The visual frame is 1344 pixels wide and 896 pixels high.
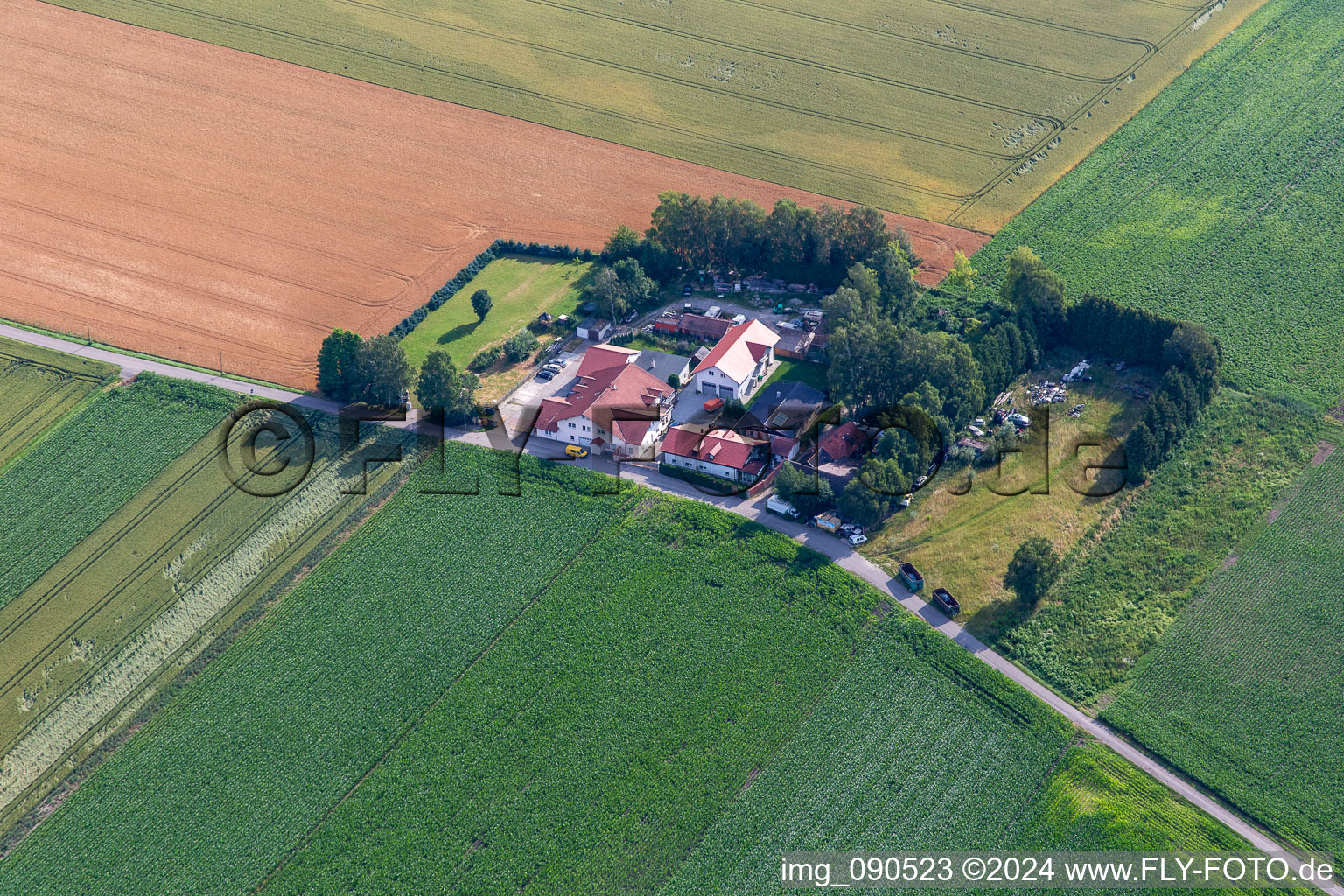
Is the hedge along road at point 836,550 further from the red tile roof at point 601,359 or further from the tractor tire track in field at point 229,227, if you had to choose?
the tractor tire track in field at point 229,227

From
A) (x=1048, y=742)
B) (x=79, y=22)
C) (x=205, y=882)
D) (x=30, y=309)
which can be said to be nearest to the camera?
(x=205, y=882)

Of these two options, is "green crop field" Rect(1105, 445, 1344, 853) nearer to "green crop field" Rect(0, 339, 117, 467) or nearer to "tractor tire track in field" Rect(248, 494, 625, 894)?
"tractor tire track in field" Rect(248, 494, 625, 894)

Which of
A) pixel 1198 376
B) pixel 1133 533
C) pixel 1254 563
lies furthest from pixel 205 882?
pixel 1198 376

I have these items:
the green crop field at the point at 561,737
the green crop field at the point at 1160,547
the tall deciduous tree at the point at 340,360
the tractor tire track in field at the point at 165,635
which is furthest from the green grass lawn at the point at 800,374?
the tractor tire track in field at the point at 165,635

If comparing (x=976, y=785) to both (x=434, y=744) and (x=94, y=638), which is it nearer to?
(x=434, y=744)

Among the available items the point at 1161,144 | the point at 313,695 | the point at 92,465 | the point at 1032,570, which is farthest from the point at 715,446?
the point at 1161,144

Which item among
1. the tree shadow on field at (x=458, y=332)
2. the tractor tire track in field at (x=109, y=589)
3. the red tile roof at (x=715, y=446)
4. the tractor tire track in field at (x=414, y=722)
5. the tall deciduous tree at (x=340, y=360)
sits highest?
the tall deciduous tree at (x=340, y=360)

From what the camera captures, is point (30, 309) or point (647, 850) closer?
point (647, 850)
